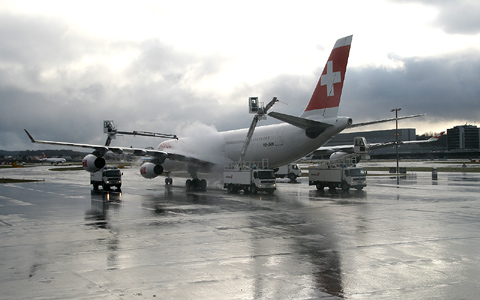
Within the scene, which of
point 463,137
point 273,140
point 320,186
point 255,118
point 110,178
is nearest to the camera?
point 273,140

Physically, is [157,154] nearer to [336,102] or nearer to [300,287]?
[336,102]

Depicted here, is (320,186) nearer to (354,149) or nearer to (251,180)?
(354,149)

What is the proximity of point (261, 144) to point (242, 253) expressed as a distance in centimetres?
2328

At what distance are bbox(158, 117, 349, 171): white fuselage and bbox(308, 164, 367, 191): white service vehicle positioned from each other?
3.28 meters

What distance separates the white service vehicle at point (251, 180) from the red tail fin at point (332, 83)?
211 inches

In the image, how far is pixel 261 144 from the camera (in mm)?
34750

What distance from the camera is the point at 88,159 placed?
→ 36.4m

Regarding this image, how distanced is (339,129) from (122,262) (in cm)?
2124

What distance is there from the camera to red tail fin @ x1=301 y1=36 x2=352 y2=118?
97.6ft

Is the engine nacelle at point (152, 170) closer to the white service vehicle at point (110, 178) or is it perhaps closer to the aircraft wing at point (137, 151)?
the aircraft wing at point (137, 151)

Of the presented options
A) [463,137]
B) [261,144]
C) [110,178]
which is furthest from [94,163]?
[463,137]

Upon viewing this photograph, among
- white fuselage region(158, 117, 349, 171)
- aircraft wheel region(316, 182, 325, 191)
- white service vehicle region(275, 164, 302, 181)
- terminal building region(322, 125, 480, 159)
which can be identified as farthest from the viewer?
terminal building region(322, 125, 480, 159)

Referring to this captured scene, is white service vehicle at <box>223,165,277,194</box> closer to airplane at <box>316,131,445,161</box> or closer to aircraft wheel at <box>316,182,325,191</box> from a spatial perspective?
aircraft wheel at <box>316,182,325,191</box>

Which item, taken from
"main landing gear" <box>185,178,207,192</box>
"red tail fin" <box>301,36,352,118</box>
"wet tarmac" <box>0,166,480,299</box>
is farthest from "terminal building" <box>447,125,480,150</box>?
"wet tarmac" <box>0,166,480,299</box>
